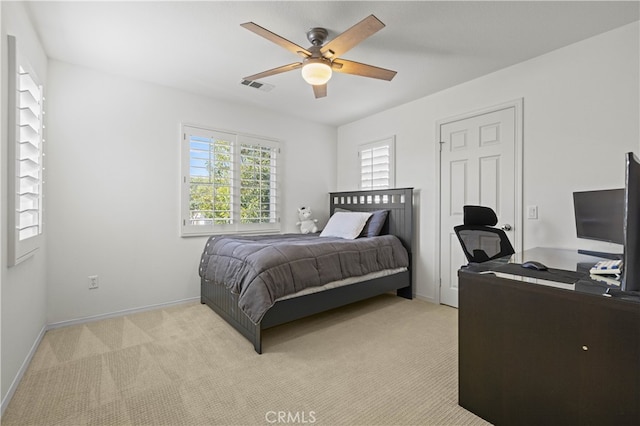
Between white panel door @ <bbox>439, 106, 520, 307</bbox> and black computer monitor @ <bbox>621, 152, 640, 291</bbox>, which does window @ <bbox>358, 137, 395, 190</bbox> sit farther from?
black computer monitor @ <bbox>621, 152, 640, 291</bbox>

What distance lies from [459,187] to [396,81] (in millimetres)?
1372

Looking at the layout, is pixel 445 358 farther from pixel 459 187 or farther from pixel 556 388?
pixel 459 187

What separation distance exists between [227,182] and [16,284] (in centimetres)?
217

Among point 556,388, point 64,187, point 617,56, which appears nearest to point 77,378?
point 64,187

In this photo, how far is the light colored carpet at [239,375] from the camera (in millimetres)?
1575

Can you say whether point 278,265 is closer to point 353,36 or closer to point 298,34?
point 353,36

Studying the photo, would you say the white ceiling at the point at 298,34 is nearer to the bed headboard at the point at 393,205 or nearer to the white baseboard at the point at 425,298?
the bed headboard at the point at 393,205

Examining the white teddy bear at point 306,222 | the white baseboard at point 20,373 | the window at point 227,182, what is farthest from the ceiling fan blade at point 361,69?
the white baseboard at point 20,373

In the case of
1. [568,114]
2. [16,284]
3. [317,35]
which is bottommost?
[16,284]

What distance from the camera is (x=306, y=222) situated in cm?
434

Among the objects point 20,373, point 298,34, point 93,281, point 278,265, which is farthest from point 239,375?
point 298,34

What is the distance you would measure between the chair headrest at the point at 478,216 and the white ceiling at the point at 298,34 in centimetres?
139

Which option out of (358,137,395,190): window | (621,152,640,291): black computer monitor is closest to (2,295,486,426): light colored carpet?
(621,152,640,291): black computer monitor

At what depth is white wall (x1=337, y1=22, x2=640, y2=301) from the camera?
222 centimetres
